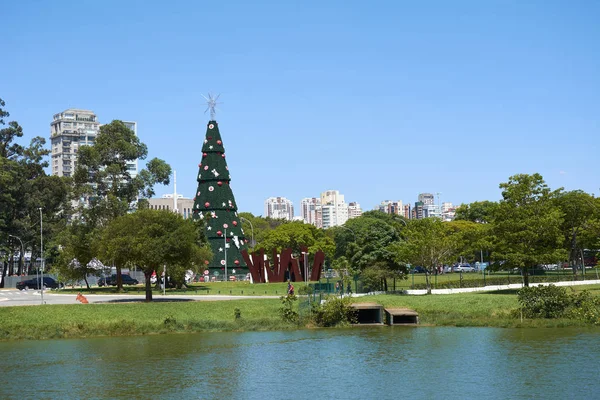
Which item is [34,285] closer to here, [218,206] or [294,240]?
[218,206]

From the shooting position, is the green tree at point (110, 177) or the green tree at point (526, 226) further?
the green tree at point (110, 177)

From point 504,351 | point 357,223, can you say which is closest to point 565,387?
point 504,351

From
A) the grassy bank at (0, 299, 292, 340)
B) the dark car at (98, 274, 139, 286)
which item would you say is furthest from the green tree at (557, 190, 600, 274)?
the dark car at (98, 274, 139, 286)

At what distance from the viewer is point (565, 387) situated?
29.6 metres

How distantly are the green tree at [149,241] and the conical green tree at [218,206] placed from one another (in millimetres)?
33930

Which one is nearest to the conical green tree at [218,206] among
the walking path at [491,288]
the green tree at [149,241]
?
the green tree at [149,241]

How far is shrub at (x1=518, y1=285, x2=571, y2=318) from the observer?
4953 cm

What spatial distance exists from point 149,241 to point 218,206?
3916 cm

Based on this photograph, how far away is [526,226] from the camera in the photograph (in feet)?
217

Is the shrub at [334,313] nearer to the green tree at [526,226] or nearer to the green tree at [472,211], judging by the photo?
the green tree at [526,226]

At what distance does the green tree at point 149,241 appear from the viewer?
60562mm

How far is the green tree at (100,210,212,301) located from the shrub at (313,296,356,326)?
50.1 feet

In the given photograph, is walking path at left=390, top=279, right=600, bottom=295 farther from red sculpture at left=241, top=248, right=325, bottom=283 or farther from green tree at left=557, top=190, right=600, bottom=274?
red sculpture at left=241, top=248, right=325, bottom=283

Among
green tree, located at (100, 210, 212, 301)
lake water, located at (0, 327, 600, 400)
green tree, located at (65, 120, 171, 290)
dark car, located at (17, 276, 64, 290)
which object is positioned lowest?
lake water, located at (0, 327, 600, 400)
